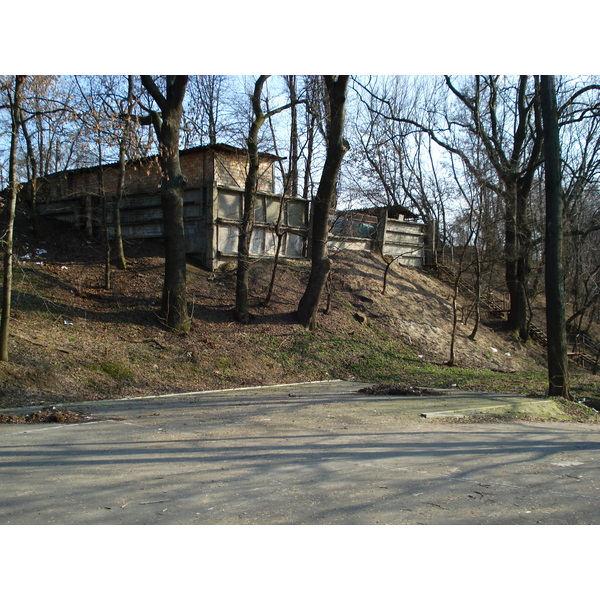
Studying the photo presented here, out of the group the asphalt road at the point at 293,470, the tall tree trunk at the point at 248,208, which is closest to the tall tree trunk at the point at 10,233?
the asphalt road at the point at 293,470

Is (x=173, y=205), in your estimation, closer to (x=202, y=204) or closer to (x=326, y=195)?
(x=202, y=204)

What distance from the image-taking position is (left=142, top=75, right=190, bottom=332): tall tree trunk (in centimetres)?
1292

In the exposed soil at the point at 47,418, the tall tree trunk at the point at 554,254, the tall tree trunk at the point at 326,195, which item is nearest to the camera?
the exposed soil at the point at 47,418

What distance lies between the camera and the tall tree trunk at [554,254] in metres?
10.6

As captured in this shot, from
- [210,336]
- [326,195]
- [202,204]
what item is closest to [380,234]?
[326,195]

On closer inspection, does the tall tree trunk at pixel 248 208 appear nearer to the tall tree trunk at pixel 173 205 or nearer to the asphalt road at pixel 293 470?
the tall tree trunk at pixel 173 205

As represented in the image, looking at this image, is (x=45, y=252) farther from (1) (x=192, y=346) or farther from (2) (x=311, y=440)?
(2) (x=311, y=440)

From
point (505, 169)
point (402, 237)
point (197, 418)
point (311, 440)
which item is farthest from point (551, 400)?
point (402, 237)

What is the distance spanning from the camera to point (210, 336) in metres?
13.4

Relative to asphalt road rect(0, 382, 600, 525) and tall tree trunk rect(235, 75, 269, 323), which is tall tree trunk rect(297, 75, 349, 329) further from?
asphalt road rect(0, 382, 600, 525)

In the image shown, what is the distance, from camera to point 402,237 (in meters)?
22.2

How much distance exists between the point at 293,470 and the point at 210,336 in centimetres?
861

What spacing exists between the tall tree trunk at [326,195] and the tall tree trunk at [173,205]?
371cm

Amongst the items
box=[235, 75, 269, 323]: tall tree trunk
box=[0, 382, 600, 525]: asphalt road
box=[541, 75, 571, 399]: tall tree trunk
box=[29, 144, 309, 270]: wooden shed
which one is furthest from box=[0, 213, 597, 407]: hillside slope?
box=[0, 382, 600, 525]: asphalt road
